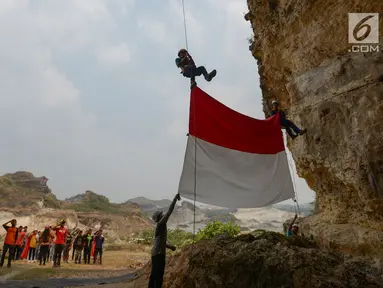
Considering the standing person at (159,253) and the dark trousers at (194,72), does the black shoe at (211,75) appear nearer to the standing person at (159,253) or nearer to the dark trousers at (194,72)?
the dark trousers at (194,72)

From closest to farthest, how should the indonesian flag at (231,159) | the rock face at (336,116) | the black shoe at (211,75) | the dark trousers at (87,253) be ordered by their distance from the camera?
the indonesian flag at (231,159) → the rock face at (336,116) → the black shoe at (211,75) → the dark trousers at (87,253)

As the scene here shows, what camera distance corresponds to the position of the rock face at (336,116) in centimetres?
563

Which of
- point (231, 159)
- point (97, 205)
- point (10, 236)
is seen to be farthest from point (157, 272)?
point (97, 205)

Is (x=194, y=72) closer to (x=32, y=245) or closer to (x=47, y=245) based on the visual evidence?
(x=47, y=245)

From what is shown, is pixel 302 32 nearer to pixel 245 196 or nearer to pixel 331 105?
pixel 331 105

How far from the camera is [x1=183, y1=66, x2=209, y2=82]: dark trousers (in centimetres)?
715

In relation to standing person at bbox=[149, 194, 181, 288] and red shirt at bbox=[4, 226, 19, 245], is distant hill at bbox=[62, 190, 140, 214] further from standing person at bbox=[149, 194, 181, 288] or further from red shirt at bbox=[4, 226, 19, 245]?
standing person at bbox=[149, 194, 181, 288]

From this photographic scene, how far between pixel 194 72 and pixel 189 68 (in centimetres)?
20

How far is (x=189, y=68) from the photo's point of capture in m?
7.25

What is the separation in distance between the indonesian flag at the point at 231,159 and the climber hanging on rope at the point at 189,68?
1.45 m

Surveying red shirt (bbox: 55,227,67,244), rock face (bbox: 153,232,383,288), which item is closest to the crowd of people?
red shirt (bbox: 55,227,67,244)

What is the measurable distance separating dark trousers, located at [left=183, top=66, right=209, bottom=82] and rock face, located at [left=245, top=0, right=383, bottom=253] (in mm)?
2393

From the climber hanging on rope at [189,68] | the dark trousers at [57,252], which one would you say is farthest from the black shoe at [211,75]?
the dark trousers at [57,252]

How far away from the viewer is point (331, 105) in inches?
256
